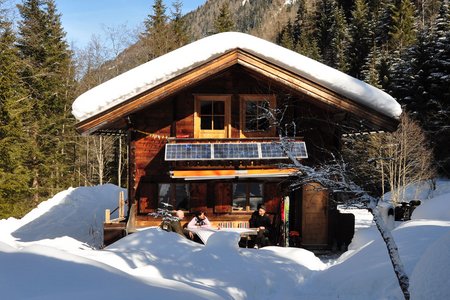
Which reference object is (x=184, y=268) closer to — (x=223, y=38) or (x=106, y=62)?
(x=223, y=38)

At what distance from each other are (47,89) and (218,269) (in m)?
27.7

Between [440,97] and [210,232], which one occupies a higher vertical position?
[440,97]

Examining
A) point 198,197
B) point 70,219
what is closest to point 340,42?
point 70,219

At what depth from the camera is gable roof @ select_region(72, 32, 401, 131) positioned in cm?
1023

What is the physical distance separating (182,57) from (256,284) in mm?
6559

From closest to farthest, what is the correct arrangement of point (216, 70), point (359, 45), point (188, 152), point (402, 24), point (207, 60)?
point (207, 60) < point (216, 70) < point (188, 152) < point (402, 24) < point (359, 45)

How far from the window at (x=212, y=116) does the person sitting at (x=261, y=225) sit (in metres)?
2.53

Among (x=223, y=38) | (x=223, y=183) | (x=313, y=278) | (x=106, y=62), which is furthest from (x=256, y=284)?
(x=106, y=62)

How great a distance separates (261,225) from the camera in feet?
35.9

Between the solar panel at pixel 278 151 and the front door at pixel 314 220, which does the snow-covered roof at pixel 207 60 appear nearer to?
the solar panel at pixel 278 151

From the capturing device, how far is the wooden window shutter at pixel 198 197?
1166 centimetres

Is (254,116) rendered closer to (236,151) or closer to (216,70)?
(236,151)

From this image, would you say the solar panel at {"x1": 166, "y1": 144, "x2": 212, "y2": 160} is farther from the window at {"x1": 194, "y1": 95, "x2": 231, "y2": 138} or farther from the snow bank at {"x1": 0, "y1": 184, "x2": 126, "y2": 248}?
the snow bank at {"x1": 0, "y1": 184, "x2": 126, "y2": 248}

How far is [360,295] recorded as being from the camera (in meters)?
5.86
